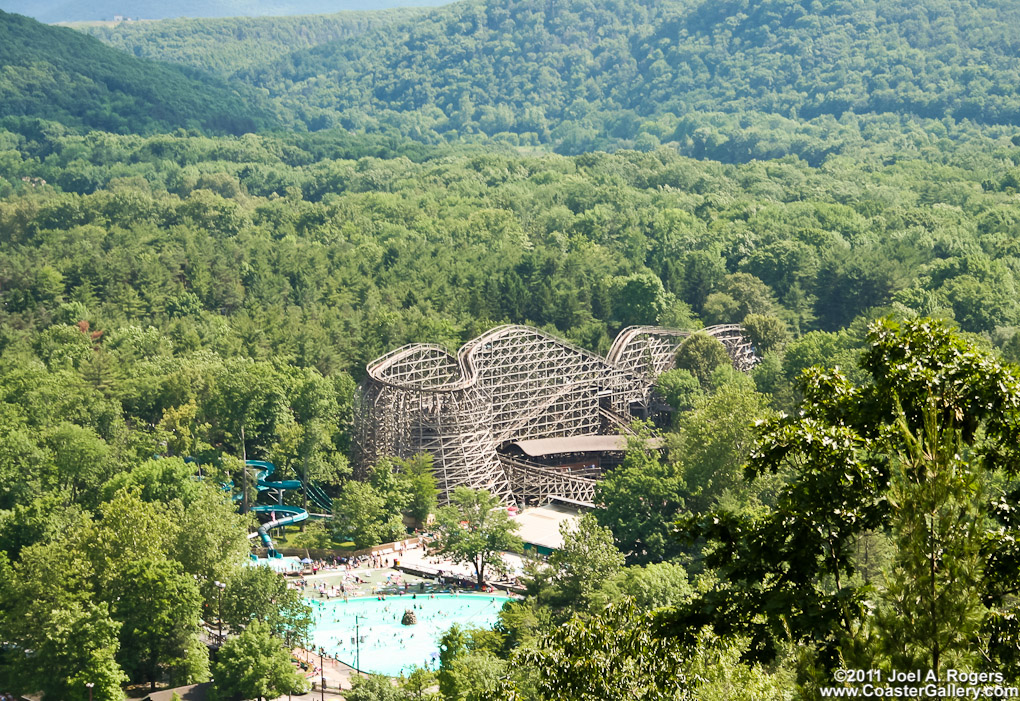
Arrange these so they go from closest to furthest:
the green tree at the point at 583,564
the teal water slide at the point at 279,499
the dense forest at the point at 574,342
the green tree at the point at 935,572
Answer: the green tree at the point at 935,572
the dense forest at the point at 574,342
the green tree at the point at 583,564
the teal water slide at the point at 279,499

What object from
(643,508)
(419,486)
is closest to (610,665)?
(643,508)

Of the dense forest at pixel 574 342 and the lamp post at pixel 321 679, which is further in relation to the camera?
the lamp post at pixel 321 679

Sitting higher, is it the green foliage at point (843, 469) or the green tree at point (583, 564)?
the green foliage at point (843, 469)

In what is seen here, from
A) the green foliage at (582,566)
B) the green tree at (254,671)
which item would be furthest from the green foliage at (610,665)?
the green foliage at (582,566)

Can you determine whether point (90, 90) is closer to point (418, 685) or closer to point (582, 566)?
point (582, 566)

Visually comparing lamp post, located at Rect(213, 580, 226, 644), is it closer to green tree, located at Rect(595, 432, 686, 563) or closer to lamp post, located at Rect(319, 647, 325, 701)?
lamp post, located at Rect(319, 647, 325, 701)

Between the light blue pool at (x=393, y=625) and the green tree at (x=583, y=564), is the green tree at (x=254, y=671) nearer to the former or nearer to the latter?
the light blue pool at (x=393, y=625)
